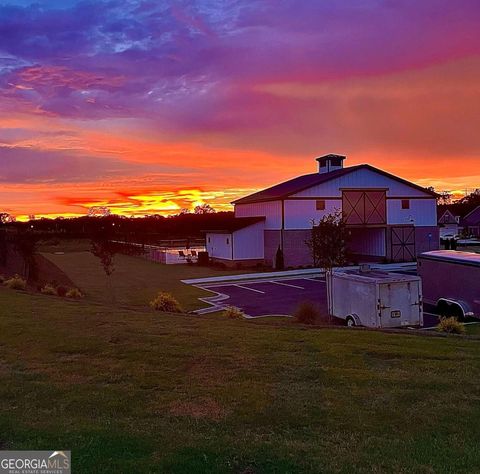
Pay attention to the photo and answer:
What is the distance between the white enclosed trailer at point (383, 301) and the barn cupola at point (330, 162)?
29941mm

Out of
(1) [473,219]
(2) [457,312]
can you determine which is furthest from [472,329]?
(1) [473,219]

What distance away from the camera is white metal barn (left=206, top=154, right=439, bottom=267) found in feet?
120

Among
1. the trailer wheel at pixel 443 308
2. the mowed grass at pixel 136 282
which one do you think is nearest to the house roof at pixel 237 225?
the mowed grass at pixel 136 282

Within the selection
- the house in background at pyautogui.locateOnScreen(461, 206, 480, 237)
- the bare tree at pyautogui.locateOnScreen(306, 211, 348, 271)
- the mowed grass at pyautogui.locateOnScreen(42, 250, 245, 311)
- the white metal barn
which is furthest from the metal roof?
the house in background at pyautogui.locateOnScreen(461, 206, 480, 237)

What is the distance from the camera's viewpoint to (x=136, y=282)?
27.8 meters

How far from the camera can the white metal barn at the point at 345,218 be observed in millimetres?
36594

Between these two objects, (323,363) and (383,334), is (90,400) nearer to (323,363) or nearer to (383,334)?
(323,363)

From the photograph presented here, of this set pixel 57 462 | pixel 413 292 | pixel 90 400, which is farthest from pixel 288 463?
pixel 413 292

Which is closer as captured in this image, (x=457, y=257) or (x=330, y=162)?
(x=457, y=257)

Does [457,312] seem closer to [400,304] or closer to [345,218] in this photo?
[400,304]

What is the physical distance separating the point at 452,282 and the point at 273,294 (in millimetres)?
8559

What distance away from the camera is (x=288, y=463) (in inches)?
178

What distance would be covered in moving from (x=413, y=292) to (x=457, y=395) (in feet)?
28.2

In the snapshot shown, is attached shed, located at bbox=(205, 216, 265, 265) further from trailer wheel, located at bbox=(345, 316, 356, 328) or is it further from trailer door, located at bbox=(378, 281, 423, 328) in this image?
trailer door, located at bbox=(378, 281, 423, 328)
